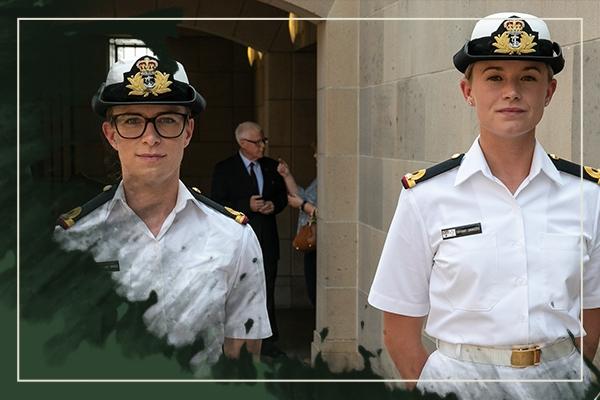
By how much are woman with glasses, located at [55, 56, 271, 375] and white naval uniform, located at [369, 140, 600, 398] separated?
0.36 m

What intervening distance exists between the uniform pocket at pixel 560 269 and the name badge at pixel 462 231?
0.15 metres

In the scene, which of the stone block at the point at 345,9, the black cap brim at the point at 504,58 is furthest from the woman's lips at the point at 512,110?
the stone block at the point at 345,9

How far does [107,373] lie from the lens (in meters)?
3.14

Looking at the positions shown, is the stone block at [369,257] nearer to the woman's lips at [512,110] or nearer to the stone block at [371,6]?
the woman's lips at [512,110]

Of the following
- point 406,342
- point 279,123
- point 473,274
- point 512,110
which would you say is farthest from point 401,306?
point 279,123

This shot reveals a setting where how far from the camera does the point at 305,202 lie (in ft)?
10.8

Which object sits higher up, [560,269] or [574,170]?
[574,170]

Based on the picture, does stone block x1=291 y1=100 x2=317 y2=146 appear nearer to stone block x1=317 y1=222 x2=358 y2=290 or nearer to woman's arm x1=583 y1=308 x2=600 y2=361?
stone block x1=317 y1=222 x2=358 y2=290

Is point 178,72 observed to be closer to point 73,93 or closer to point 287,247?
point 73,93

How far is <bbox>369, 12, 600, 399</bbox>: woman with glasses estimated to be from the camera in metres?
2.97

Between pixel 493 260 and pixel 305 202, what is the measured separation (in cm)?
52

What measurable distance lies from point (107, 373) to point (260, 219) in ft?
1.69

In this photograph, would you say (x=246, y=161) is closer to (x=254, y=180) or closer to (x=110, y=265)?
(x=254, y=180)

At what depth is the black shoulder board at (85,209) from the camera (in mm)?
2979
